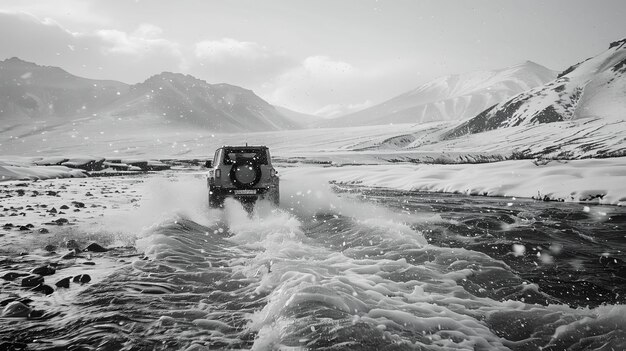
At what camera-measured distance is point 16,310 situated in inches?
177

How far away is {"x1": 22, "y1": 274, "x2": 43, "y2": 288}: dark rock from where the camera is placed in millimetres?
5485

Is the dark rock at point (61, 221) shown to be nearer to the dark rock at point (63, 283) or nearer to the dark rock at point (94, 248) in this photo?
the dark rock at point (94, 248)

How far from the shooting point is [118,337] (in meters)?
3.95

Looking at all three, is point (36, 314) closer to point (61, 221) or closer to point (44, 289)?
point (44, 289)

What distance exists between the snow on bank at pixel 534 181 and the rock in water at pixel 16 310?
18879 millimetres

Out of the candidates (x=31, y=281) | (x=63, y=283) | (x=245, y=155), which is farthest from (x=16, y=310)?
(x=245, y=155)

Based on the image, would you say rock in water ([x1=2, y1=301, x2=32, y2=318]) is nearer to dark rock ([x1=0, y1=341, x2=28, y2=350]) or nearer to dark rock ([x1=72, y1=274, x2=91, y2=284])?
dark rock ([x1=0, y1=341, x2=28, y2=350])

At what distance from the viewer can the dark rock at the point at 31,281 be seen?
18.0ft

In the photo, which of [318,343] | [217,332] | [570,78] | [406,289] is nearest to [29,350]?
[217,332]

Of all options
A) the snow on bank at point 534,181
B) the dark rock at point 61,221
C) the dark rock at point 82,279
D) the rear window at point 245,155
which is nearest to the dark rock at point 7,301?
the dark rock at point 82,279

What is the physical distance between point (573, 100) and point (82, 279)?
435 ft

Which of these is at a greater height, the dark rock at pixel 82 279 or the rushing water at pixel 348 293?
the dark rock at pixel 82 279

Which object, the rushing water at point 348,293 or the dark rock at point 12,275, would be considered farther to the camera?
the dark rock at point 12,275

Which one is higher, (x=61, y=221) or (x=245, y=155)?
(x=245, y=155)
